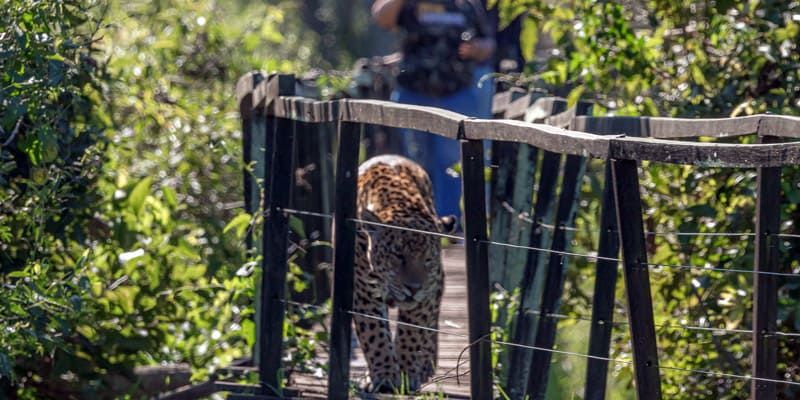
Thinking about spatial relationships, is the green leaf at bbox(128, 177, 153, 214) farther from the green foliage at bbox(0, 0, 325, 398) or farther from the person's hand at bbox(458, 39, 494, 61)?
the person's hand at bbox(458, 39, 494, 61)

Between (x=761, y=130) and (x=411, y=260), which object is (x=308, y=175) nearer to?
(x=411, y=260)

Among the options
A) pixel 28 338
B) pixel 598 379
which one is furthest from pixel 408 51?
pixel 598 379

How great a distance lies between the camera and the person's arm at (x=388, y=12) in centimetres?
1060

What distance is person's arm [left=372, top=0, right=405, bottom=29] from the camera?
34.8 feet

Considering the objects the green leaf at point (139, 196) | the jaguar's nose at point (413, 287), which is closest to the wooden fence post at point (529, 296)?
the jaguar's nose at point (413, 287)

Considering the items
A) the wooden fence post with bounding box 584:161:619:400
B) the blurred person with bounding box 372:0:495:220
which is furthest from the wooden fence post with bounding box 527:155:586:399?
the blurred person with bounding box 372:0:495:220

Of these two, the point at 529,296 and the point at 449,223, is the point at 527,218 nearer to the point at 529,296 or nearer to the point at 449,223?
the point at 449,223

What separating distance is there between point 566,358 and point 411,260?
3.44m

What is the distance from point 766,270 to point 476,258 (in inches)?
33.8

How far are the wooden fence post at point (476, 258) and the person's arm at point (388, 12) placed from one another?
654cm

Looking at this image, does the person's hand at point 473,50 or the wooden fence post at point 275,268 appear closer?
the wooden fence post at point 275,268

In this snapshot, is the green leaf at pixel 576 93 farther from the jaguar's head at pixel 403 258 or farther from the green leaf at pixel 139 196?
the green leaf at pixel 139 196

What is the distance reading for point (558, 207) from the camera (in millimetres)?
5285

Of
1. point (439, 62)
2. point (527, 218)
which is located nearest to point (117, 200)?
point (527, 218)
